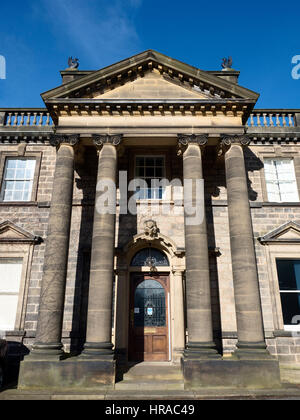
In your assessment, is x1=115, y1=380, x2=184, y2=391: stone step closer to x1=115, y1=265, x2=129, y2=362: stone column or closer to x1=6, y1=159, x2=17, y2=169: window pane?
x1=115, y1=265, x2=129, y2=362: stone column

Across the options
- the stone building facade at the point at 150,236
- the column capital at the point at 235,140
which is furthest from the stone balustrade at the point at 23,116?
the column capital at the point at 235,140

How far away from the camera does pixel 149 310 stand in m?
11.3

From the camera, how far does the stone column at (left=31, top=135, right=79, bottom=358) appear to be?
856 centimetres

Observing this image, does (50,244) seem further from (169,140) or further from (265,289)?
(265,289)

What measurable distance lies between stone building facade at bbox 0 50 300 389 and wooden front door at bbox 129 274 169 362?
37mm

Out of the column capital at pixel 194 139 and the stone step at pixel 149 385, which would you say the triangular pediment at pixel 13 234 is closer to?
the stone step at pixel 149 385

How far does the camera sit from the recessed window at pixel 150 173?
12.5 meters

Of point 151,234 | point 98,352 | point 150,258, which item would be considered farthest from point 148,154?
point 98,352

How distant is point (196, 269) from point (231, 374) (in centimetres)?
285
